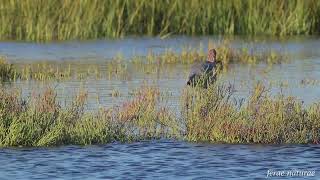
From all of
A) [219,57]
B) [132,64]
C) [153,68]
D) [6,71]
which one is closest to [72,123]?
[6,71]

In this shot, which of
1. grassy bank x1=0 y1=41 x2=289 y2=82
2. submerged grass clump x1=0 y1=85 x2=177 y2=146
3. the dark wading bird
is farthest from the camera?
grassy bank x1=0 y1=41 x2=289 y2=82

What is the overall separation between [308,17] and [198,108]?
524 inches

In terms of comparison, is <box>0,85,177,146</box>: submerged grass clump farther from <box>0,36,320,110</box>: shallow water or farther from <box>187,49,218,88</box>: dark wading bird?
<box>0,36,320,110</box>: shallow water

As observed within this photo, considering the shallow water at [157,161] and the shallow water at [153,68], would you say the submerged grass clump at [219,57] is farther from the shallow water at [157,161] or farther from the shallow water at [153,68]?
the shallow water at [157,161]

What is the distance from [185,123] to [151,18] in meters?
12.9

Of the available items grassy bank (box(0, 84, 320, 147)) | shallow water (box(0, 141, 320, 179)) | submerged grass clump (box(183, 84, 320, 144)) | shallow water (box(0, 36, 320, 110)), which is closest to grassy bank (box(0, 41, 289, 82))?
shallow water (box(0, 36, 320, 110))

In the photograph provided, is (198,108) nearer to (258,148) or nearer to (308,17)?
(258,148)

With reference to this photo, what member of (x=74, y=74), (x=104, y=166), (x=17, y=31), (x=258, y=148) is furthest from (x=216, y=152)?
(x=17, y=31)

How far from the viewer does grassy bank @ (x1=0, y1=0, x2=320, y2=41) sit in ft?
76.1

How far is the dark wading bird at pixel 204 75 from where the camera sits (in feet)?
39.7

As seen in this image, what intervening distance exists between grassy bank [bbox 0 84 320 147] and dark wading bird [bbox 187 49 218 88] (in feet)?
1.50

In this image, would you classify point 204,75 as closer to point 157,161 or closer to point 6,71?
point 157,161

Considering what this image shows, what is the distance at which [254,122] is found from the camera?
36.2ft

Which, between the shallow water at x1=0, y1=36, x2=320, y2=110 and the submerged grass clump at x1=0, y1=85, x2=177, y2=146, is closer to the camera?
the submerged grass clump at x1=0, y1=85, x2=177, y2=146
